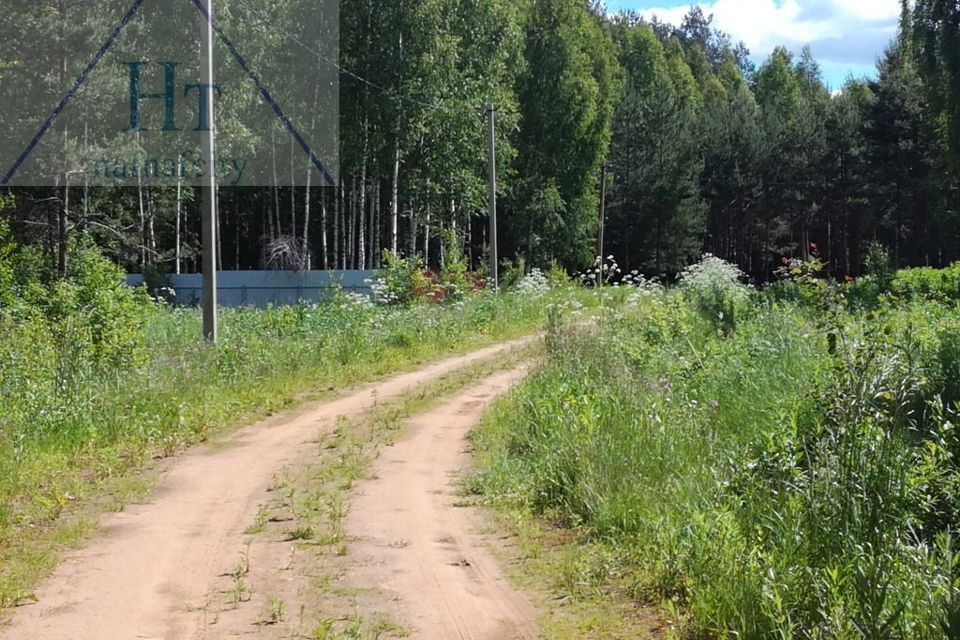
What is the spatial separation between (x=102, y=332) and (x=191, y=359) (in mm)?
1616

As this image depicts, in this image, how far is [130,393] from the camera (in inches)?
368

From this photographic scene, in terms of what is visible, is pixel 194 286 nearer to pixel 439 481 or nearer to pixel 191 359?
pixel 191 359

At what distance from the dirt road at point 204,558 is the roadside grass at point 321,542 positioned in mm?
150

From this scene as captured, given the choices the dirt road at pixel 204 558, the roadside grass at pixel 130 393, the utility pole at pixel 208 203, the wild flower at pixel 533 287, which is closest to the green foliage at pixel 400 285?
the wild flower at pixel 533 287

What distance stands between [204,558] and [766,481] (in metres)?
3.33

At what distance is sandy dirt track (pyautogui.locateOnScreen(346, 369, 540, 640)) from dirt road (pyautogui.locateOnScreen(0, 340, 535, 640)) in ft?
0.03

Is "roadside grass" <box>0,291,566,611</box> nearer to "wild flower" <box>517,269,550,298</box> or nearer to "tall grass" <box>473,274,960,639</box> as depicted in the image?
"tall grass" <box>473,274,960,639</box>

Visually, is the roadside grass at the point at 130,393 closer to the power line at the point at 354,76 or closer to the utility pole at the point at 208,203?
the utility pole at the point at 208,203

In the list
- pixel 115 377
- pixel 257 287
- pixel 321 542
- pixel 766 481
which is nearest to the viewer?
pixel 766 481

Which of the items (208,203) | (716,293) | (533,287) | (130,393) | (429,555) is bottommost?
(429,555)

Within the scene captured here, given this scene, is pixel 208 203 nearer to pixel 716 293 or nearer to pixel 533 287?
pixel 716 293

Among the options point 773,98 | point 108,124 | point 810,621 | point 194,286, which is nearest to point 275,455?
point 810,621

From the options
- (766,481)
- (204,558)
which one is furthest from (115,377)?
(766,481)

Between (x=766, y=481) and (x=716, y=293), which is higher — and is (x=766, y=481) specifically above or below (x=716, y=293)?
below
